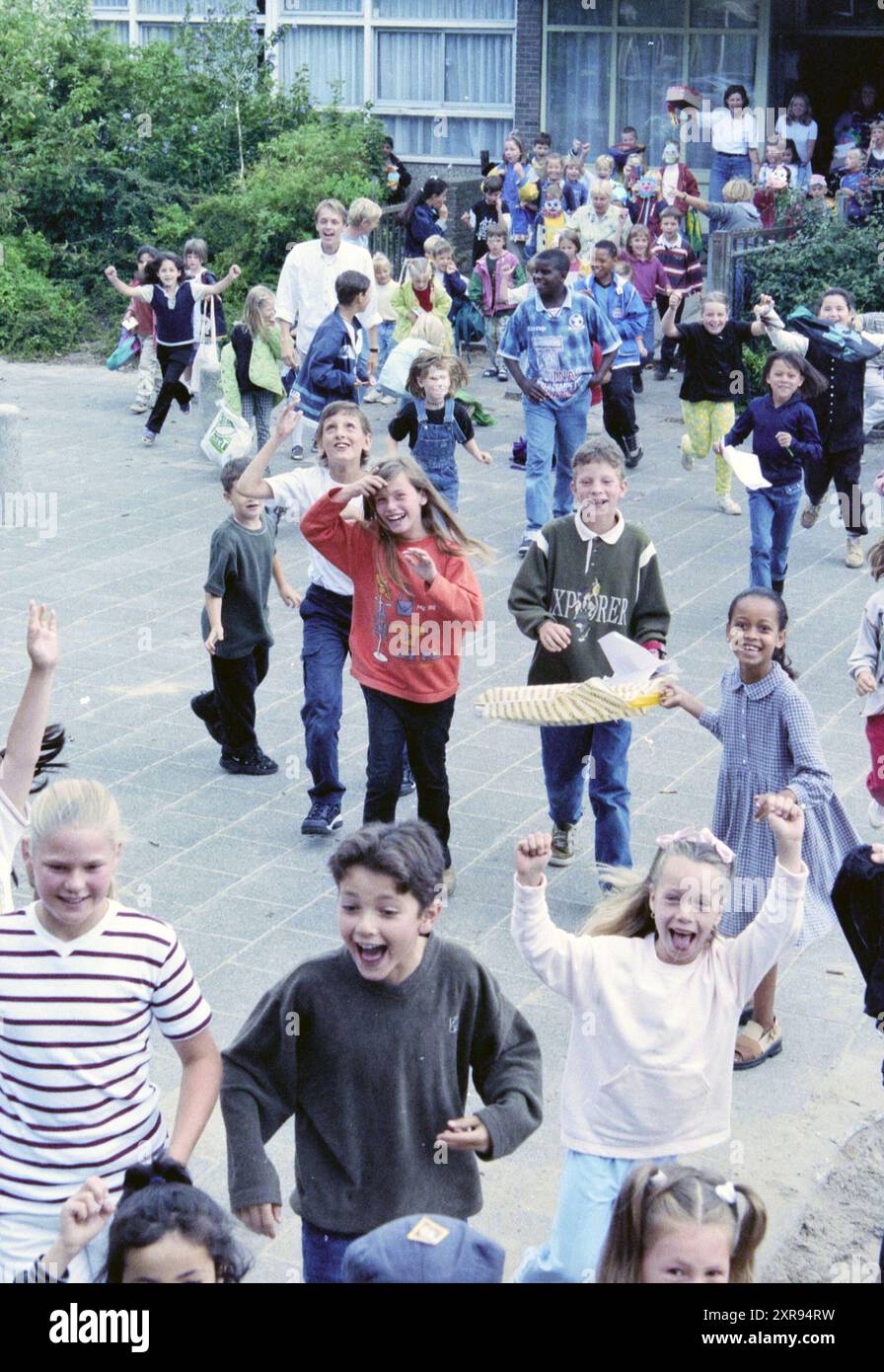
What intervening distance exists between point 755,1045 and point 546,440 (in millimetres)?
6737

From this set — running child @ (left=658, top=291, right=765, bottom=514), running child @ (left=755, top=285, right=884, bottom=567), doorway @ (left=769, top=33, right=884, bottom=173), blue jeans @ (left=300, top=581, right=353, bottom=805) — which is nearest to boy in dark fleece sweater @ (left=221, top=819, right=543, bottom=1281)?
blue jeans @ (left=300, top=581, right=353, bottom=805)

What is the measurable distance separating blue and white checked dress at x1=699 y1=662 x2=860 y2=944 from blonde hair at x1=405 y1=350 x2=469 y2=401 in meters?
4.81

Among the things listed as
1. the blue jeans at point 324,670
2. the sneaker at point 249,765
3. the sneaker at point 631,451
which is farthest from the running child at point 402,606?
the sneaker at point 631,451

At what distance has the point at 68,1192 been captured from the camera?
12.7ft

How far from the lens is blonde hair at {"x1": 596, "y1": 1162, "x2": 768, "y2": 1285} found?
11.0ft

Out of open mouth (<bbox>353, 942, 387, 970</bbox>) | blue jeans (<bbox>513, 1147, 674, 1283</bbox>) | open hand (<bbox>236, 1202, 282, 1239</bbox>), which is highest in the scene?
open mouth (<bbox>353, 942, 387, 970</bbox>)

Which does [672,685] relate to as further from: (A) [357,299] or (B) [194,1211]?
(A) [357,299]

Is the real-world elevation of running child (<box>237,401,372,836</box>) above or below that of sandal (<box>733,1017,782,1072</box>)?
above

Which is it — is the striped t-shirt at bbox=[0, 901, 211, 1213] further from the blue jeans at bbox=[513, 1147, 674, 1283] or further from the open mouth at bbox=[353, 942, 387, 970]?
the blue jeans at bbox=[513, 1147, 674, 1283]

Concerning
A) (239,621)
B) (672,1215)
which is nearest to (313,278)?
(239,621)

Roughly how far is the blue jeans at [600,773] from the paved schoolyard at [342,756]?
312 millimetres

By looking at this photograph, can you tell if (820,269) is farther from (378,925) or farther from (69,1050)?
(69,1050)

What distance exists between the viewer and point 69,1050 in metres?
3.89
